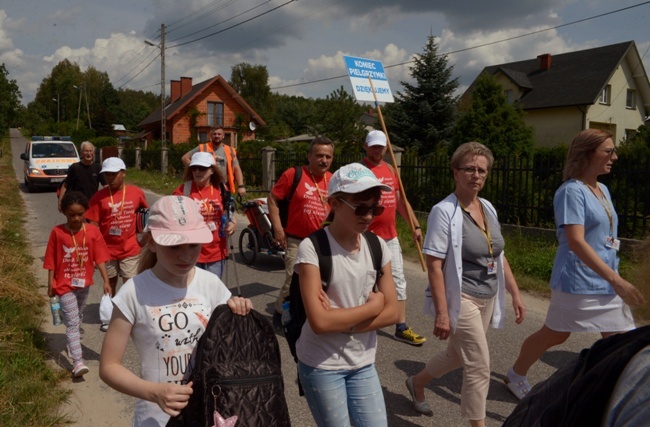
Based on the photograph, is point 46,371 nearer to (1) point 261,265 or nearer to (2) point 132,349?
(2) point 132,349

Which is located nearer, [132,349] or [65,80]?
[132,349]

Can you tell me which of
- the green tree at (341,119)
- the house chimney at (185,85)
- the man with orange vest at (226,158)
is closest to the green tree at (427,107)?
the green tree at (341,119)

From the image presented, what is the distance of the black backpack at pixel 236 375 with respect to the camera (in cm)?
181

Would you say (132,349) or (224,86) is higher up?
(224,86)

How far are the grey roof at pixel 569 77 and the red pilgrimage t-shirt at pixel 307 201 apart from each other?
106ft

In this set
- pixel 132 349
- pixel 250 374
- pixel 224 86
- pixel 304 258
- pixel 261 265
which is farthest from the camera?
pixel 224 86

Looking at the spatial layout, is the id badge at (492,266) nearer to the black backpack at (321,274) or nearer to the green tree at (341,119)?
the black backpack at (321,274)

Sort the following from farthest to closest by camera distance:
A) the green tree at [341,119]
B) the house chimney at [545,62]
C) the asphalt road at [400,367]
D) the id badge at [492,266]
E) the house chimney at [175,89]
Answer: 1. the house chimney at [175,89]
2. the house chimney at [545,62]
3. the green tree at [341,119]
4. the asphalt road at [400,367]
5. the id badge at [492,266]

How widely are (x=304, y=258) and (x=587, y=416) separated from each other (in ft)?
5.39

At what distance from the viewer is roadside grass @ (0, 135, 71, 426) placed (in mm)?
3684

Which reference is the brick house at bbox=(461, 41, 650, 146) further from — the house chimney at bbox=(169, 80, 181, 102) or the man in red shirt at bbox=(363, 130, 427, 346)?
the house chimney at bbox=(169, 80, 181, 102)

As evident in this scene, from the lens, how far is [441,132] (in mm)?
27203

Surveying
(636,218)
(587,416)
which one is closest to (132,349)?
(587,416)

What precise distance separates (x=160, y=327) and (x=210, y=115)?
165ft
